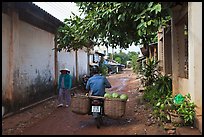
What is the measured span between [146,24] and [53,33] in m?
8.16

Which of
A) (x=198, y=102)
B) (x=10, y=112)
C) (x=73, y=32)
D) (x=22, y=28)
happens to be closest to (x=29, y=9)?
(x=22, y=28)

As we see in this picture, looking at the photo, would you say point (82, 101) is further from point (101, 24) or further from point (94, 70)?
point (101, 24)

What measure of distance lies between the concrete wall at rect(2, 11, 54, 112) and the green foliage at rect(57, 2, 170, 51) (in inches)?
69.4

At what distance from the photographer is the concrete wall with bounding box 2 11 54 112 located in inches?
355

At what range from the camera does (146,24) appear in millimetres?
6797

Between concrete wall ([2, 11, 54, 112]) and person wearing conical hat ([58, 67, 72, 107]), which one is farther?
person wearing conical hat ([58, 67, 72, 107])

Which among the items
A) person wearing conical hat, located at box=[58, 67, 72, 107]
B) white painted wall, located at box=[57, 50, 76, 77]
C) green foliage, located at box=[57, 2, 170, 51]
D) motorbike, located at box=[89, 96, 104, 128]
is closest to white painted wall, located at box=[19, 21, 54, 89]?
person wearing conical hat, located at box=[58, 67, 72, 107]

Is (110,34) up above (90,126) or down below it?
above

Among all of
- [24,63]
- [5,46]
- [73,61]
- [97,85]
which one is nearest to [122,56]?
[73,61]

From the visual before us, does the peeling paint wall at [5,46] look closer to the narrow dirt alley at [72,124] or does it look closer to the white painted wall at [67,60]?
the narrow dirt alley at [72,124]

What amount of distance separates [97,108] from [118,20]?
8.28 ft

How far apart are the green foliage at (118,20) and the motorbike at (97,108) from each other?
206 centimetres

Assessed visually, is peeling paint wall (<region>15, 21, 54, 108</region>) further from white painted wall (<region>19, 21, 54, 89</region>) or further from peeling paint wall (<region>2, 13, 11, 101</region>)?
peeling paint wall (<region>2, 13, 11, 101</region>)

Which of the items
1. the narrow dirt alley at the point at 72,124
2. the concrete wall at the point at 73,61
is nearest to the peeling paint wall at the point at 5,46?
the narrow dirt alley at the point at 72,124
